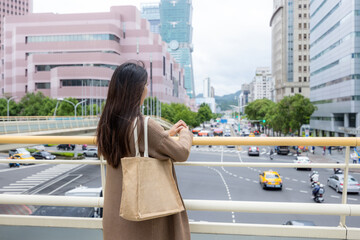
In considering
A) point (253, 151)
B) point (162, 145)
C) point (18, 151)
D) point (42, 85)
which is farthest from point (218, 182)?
point (42, 85)

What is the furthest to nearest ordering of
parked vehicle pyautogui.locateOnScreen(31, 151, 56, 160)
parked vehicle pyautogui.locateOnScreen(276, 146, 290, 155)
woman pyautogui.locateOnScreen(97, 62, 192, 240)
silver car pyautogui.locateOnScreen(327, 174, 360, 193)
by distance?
parked vehicle pyautogui.locateOnScreen(31, 151, 56, 160) → parked vehicle pyautogui.locateOnScreen(276, 146, 290, 155) → silver car pyautogui.locateOnScreen(327, 174, 360, 193) → woman pyautogui.locateOnScreen(97, 62, 192, 240)

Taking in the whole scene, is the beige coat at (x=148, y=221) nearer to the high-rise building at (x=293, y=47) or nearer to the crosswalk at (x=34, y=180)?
the crosswalk at (x=34, y=180)

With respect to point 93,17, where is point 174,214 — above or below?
below

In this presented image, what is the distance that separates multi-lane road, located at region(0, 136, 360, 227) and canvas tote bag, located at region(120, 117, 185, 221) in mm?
726

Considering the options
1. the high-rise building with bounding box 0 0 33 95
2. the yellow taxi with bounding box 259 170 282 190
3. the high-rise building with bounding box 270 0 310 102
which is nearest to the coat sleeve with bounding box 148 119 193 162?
the yellow taxi with bounding box 259 170 282 190

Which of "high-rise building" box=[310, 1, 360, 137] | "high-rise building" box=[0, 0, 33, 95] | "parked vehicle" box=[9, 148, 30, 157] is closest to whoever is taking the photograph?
"parked vehicle" box=[9, 148, 30, 157]

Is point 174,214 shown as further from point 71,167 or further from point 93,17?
point 93,17

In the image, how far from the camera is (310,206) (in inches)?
98.0

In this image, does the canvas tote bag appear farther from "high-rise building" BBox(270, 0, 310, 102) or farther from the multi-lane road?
"high-rise building" BBox(270, 0, 310, 102)

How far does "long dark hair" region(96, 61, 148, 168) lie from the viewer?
5.76ft

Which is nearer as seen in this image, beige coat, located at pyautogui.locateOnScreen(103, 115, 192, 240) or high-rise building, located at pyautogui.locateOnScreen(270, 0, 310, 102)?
beige coat, located at pyautogui.locateOnScreen(103, 115, 192, 240)

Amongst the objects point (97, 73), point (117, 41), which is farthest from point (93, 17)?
point (97, 73)

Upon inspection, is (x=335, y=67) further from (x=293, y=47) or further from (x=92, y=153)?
(x=92, y=153)

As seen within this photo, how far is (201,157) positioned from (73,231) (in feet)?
4.10
